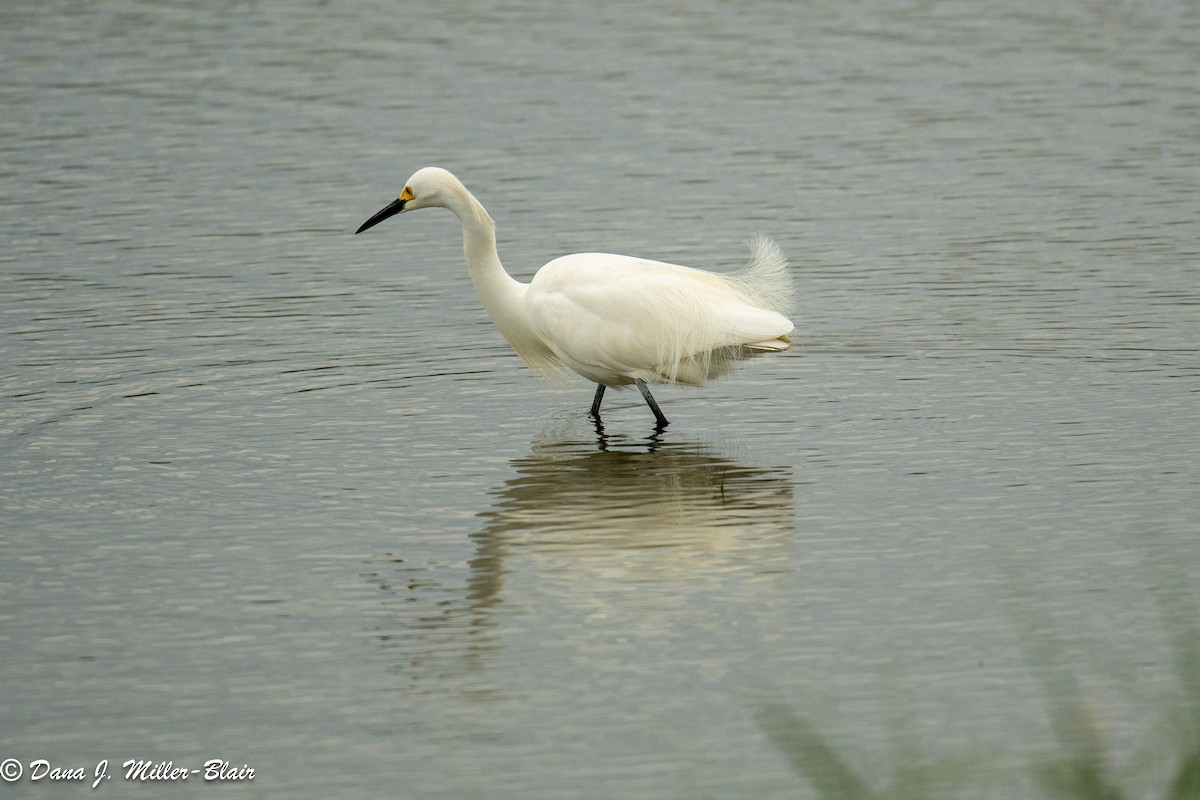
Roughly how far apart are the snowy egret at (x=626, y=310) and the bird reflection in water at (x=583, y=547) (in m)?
0.56

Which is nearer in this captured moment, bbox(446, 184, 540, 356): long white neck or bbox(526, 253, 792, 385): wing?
bbox(526, 253, 792, 385): wing

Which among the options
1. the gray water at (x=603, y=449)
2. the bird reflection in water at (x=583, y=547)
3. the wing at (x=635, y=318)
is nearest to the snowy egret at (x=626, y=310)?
the wing at (x=635, y=318)

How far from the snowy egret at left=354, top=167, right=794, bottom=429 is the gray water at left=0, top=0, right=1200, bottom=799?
1.36 feet

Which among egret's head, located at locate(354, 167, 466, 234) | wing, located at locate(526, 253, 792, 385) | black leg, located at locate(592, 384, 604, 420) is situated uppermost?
egret's head, located at locate(354, 167, 466, 234)

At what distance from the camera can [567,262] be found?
11.0 meters

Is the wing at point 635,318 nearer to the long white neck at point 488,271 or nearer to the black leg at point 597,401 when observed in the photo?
the long white neck at point 488,271

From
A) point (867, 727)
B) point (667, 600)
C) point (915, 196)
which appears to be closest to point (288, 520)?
point (667, 600)

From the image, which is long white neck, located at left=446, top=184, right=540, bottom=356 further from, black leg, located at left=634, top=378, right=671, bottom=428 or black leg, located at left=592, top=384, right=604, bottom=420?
black leg, located at left=634, top=378, right=671, bottom=428

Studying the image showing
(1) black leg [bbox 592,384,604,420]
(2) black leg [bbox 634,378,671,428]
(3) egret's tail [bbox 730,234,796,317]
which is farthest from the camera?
(1) black leg [bbox 592,384,604,420]

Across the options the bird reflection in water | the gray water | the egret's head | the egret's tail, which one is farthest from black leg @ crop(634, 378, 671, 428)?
the egret's head

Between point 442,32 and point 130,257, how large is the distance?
1118 cm

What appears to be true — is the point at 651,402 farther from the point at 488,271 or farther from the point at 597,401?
the point at 488,271

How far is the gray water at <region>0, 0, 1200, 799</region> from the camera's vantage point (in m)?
6.69

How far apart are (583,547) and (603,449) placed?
1982 millimetres
